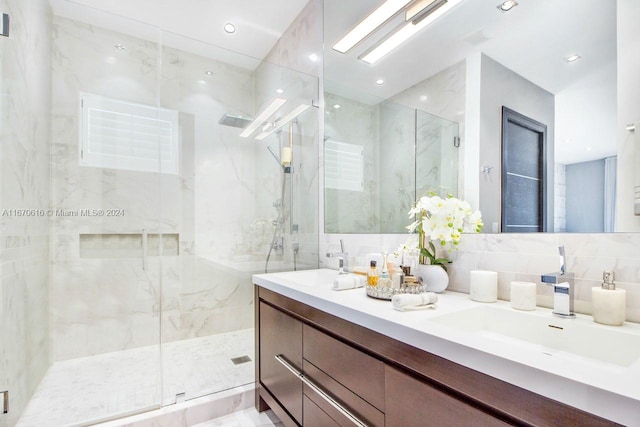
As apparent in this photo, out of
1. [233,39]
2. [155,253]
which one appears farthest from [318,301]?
[233,39]

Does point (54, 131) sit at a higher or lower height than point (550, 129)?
higher

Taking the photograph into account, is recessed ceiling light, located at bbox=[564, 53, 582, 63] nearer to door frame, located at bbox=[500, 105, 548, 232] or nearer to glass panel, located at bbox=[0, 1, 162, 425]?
door frame, located at bbox=[500, 105, 548, 232]

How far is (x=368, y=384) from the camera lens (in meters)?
0.92

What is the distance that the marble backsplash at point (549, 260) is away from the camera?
860mm

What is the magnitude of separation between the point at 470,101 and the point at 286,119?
1.58m

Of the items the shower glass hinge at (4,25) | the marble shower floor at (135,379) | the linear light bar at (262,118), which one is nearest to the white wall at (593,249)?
the marble shower floor at (135,379)

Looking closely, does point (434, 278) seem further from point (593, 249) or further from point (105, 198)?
point (105, 198)

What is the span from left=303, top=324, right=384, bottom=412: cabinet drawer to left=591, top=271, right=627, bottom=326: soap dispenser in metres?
0.60

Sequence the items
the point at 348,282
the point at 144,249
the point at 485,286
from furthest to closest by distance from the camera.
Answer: the point at 144,249, the point at 348,282, the point at 485,286

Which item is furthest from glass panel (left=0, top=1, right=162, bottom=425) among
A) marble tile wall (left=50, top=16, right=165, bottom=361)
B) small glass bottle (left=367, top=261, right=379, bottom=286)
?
small glass bottle (left=367, top=261, right=379, bottom=286)

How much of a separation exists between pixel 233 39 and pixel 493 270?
2.67 meters

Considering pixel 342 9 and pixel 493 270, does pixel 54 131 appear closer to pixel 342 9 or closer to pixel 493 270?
pixel 342 9

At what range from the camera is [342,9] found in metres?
2.00

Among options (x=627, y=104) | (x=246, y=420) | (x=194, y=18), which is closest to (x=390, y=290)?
(x=627, y=104)
